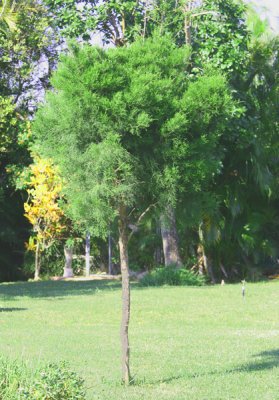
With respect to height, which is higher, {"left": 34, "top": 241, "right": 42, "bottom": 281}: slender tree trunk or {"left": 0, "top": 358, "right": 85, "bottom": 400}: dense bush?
{"left": 34, "top": 241, "right": 42, "bottom": 281}: slender tree trunk

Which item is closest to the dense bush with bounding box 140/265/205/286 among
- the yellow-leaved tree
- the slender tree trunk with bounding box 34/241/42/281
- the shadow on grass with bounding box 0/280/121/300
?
the shadow on grass with bounding box 0/280/121/300

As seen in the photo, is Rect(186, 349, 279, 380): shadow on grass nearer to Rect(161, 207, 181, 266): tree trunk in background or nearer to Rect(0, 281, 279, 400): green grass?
Rect(0, 281, 279, 400): green grass

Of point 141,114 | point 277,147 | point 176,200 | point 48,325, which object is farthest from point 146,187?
point 277,147

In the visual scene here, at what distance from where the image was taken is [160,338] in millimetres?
8930

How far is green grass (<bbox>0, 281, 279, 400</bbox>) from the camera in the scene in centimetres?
606

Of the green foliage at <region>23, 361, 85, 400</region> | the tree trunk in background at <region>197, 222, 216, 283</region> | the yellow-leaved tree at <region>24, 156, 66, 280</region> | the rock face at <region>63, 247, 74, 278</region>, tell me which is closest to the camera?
the green foliage at <region>23, 361, 85, 400</region>

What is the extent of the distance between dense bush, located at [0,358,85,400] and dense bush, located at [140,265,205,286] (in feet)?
39.1

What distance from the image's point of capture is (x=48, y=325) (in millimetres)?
10078

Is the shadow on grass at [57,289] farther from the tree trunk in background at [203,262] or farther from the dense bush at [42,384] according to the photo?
the dense bush at [42,384]

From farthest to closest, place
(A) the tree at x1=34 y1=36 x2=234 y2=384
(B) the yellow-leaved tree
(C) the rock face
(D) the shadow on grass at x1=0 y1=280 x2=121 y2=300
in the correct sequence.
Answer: (C) the rock face < (B) the yellow-leaved tree < (D) the shadow on grass at x1=0 y1=280 x2=121 y2=300 < (A) the tree at x1=34 y1=36 x2=234 y2=384

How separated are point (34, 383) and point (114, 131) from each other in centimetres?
265

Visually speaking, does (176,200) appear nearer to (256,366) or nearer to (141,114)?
(141,114)

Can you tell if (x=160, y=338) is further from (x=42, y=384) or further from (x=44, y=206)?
(x=44, y=206)

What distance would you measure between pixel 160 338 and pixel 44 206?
1064 centimetres
